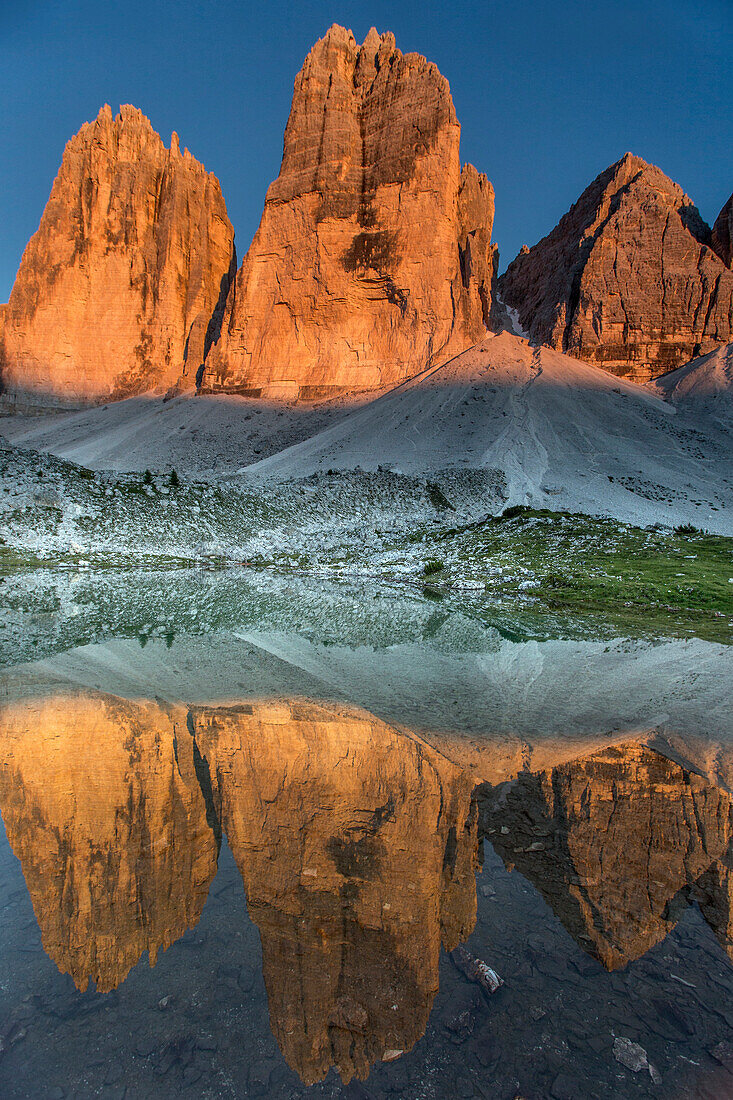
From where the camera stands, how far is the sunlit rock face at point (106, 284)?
58938 mm

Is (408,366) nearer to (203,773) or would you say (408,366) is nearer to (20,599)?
(20,599)

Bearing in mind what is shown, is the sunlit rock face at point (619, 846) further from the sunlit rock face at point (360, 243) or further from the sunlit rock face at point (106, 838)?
the sunlit rock face at point (360, 243)

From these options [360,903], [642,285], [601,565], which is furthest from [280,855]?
[642,285]

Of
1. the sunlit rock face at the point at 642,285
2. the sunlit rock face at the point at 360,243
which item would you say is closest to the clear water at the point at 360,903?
the sunlit rock face at the point at 360,243

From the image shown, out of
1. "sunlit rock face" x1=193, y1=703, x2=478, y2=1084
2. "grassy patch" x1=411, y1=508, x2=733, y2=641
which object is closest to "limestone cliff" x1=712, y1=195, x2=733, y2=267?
"grassy patch" x1=411, y1=508, x2=733, y2=641

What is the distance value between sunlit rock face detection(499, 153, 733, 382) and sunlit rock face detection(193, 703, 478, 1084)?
200 feet

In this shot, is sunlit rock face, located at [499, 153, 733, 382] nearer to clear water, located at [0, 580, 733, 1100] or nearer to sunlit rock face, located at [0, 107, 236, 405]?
sunlit rock face, located at [0, 107, 236, 405]

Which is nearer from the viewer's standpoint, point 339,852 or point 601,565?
point 339,852

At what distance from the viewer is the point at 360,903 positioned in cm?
279

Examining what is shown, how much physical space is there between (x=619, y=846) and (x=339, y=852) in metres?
1.56

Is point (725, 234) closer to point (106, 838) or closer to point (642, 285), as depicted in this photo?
point (642, 285)

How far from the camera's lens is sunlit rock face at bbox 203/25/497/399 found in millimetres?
48188

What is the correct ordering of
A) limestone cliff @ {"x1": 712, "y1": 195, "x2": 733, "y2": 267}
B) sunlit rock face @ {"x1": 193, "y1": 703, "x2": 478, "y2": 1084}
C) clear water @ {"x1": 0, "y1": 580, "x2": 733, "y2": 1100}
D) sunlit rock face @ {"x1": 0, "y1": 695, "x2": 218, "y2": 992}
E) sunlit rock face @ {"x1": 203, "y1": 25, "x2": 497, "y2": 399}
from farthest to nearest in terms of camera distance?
limestone cliff @ {"x1": 712, "y1": 195, "x2": 733, "y2": 267}, sunlit rock face @ {"x1": 203, "y1": 25, "x2": 497, "y2": 399}, sunlit rock face @ {"x1": 0, "y1": 695, "x2": 218, "y2": 992}, sunlit rock face @ {"x1": 193, "y1": 703, "x2": 478, "y2": 1084}, clear water @ {"x1": 0, "y1": 580, "x2": 733, "y2": 1100}

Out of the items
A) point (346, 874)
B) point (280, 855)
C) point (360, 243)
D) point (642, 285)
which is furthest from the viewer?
point (642, 285)
